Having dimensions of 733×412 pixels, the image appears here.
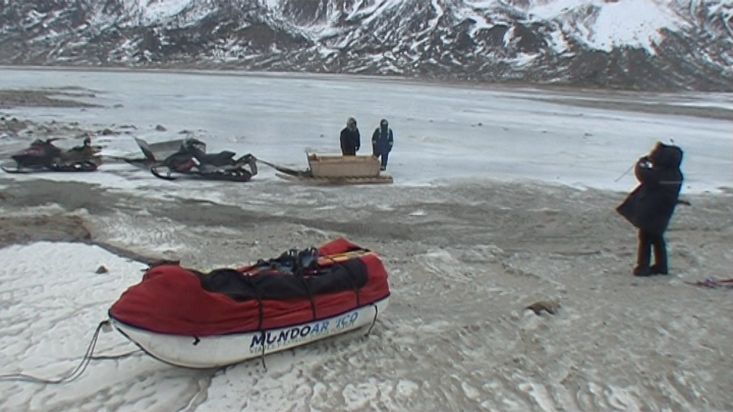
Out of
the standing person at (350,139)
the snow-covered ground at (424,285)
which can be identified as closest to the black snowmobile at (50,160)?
the snow-covered ground at (424,285)

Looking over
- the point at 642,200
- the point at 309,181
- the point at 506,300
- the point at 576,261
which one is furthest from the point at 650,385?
the point at 309,181

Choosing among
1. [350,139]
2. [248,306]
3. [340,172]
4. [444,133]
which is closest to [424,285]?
[248,306]

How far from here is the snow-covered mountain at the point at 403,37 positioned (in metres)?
88.2

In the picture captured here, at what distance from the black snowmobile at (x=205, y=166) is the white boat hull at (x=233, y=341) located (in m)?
7.40

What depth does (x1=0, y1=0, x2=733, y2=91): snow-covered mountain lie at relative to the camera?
8825 centimetres

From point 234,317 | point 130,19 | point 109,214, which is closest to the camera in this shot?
point 234,317

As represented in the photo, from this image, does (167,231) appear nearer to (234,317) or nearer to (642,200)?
(234,317)

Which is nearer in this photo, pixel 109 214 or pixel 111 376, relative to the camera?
pixel 111 376

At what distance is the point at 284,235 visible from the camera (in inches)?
346

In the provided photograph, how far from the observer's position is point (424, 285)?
6.94 meters

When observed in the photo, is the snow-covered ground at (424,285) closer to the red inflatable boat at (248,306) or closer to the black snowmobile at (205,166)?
the red inflatable boat at (248,306)

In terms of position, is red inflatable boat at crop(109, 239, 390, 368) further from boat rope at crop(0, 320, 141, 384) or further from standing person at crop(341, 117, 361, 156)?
standing person at crop(341, 117, 361, 156)

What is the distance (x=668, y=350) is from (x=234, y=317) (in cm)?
324

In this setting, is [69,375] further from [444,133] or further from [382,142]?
[444,133]
